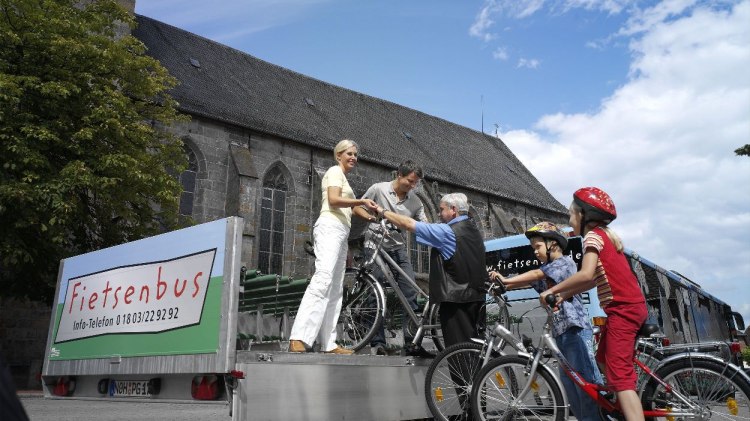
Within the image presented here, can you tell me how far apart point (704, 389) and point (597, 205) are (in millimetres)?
1188

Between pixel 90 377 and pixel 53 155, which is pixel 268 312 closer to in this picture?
pixel 90 377

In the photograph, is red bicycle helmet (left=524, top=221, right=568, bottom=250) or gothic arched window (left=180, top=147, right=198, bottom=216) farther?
gothic arched window (left=180, top=147, right=198, bottom=216)

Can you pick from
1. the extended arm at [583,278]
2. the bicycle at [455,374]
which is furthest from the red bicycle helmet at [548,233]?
the extended arm at [583,278]

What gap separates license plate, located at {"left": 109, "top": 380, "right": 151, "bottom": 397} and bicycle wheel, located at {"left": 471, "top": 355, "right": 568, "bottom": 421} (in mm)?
2043

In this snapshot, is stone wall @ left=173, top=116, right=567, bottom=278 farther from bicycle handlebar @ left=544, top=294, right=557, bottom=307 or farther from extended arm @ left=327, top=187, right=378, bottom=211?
bicycle handlebar @ left=544, top=294, right=557, bottom=307

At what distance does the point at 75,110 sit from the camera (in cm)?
1477

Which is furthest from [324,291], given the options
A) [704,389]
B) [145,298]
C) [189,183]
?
[189,183]

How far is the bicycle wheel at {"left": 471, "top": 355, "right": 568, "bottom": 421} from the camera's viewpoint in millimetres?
4020

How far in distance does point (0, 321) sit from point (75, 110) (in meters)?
5.96

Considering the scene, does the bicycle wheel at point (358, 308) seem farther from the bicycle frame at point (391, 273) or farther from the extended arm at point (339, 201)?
the extended arm at point (339, 201)

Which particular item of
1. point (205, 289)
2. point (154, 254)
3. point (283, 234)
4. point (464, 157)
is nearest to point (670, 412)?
point (205, 289)

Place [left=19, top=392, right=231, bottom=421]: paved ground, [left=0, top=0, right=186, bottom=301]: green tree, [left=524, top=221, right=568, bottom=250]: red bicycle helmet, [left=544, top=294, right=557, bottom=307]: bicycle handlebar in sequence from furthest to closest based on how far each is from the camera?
[left=0, top=0, right=186, bottom=301]: green tree, [left=19, top=392, right=231, bottom=421]: paved ground, [left=524, top=221, right=568, bottom=250]: red bicycle helmet, [left=544, top=294, right=557, bottom=307]: bicycle handlebar

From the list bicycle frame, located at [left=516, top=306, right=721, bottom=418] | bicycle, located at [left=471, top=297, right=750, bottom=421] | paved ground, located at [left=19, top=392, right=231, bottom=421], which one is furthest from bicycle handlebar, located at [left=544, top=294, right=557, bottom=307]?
paved ground, located at [left=19, top=392, right=231, bottom=421]

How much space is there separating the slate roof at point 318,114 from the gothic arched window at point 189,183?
4.93 ft
